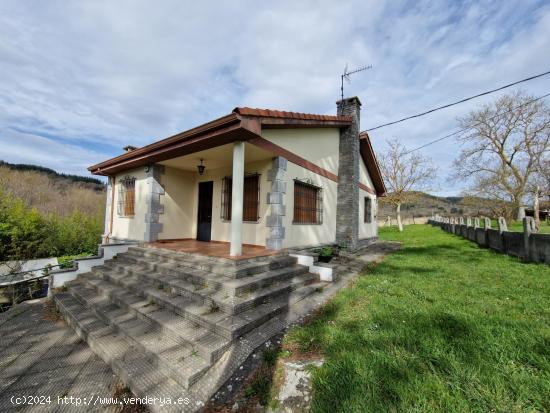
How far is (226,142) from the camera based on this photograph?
491cm

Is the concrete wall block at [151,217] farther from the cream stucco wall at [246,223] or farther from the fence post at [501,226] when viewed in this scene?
the fence post at [501,226]

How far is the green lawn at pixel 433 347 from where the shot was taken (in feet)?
5.90

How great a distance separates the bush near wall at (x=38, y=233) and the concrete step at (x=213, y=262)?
14.6 ft

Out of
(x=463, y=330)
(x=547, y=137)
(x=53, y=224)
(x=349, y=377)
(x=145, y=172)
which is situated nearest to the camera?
(x=349, y=377)

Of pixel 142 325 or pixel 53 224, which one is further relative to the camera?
pixel 53 224

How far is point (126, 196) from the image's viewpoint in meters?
8.20

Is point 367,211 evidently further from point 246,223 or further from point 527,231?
point 246,223

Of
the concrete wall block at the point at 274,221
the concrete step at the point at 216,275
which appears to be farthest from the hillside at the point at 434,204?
the concrete step at the point at 216,275

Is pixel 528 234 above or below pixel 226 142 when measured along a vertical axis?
below

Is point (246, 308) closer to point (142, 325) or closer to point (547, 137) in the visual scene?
point (142, 325)

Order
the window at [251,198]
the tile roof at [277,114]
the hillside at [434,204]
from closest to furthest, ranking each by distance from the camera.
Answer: the tile roof at [277,114], the window at [251,198], the hillside at [434,204]

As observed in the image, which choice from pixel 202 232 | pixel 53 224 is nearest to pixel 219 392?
pixel 202 232

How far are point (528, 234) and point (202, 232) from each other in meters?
9.46

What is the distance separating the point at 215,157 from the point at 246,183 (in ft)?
3.49
